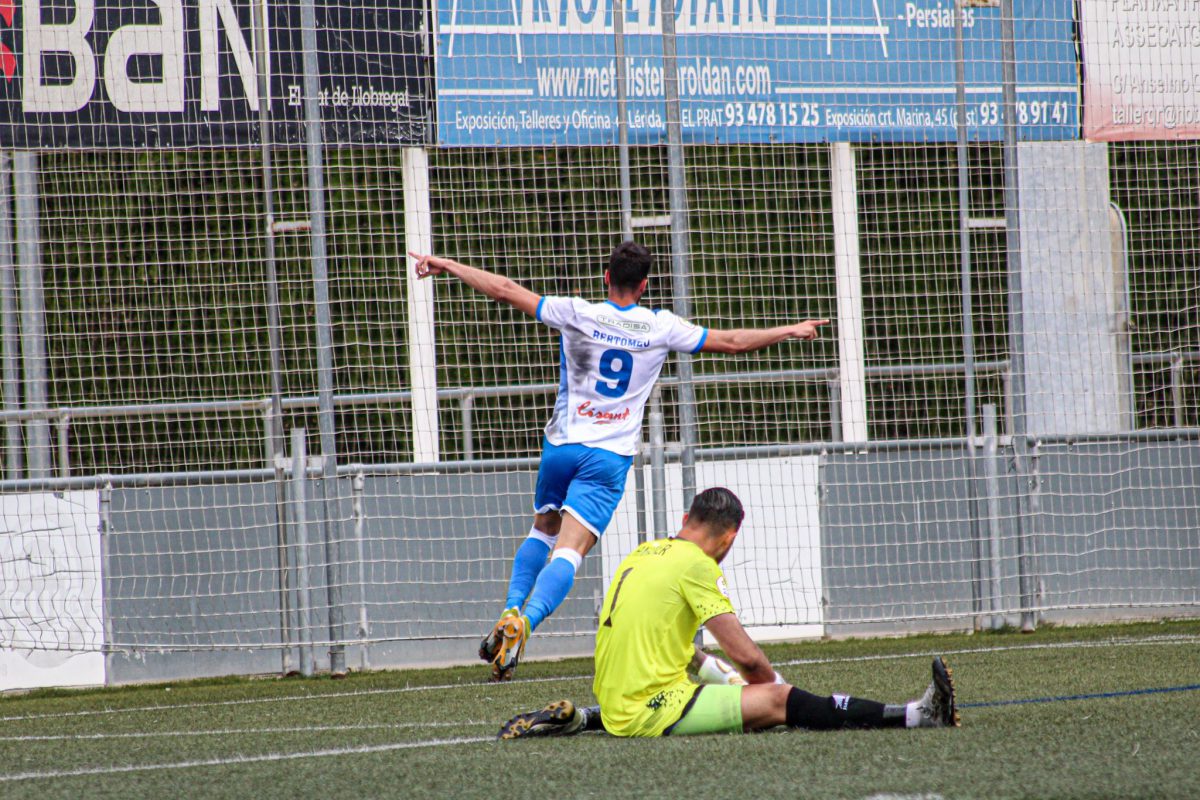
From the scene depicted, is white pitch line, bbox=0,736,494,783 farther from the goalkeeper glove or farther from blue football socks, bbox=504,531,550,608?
blue football socks, bbox=504,531,550,608

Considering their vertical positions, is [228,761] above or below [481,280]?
below

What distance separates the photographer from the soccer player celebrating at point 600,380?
21.7 feet

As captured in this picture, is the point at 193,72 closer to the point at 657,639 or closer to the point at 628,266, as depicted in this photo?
the point at 628,266

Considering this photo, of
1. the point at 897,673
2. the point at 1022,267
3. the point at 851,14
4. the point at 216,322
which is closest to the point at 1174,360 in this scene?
the point at 1022,267

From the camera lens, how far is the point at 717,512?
4.93 meters

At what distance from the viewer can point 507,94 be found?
30.2 feet

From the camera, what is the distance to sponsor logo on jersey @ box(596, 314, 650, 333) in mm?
6648

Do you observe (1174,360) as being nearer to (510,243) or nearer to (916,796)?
(510,243)

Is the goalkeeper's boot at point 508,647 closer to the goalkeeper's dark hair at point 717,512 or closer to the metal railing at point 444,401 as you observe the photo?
the goalkeeper's dark hair at point 717,512

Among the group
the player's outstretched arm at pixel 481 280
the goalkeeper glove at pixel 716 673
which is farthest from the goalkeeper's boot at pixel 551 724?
the player's outstretched arm at pixel 481 280

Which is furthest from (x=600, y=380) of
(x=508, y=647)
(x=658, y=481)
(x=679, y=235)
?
(x=679, y=235)

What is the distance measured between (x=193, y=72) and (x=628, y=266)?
364cm

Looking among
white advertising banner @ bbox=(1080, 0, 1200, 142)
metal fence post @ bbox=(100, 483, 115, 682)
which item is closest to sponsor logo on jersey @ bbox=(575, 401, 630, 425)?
metal fence post @ bbox=(100, 483, 115, 682)

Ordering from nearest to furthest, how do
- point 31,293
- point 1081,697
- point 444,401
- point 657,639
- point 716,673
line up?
point 657,639, point 716,673, point 1081,697, point 31,293, point 444,401
